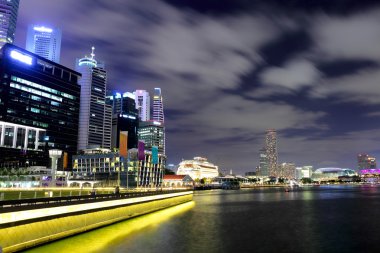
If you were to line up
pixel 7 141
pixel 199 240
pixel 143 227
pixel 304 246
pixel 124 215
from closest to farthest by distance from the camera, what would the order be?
1. pixel 304 246
2. pixel 199 240
3. pixel 143 227
4. pixel 124 215
5. pixel 7 141

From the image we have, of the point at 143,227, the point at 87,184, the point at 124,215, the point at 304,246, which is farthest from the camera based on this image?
the point at 87,184

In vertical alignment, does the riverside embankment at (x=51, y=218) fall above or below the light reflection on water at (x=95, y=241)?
above

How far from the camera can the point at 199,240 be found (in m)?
30.1

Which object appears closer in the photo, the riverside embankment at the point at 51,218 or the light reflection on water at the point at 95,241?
the riverside embankment at the point at 51,218

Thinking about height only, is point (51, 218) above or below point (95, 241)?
above

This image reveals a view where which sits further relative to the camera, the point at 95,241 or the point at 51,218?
the point at 95,241

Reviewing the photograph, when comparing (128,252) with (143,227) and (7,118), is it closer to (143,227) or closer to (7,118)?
(143,227)

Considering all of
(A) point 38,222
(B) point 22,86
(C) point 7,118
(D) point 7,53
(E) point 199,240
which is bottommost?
(E) point 199,240

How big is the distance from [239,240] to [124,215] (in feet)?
56.0

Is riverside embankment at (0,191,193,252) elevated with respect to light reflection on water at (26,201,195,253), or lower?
elevated

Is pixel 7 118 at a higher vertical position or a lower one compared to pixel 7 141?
higher

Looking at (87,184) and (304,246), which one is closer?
(304,246)

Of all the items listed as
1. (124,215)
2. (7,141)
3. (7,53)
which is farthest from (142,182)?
(124,215)

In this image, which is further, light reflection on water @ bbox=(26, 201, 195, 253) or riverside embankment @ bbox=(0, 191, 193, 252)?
light reflection on water @ bbox=(26, 201, 195, 253)
